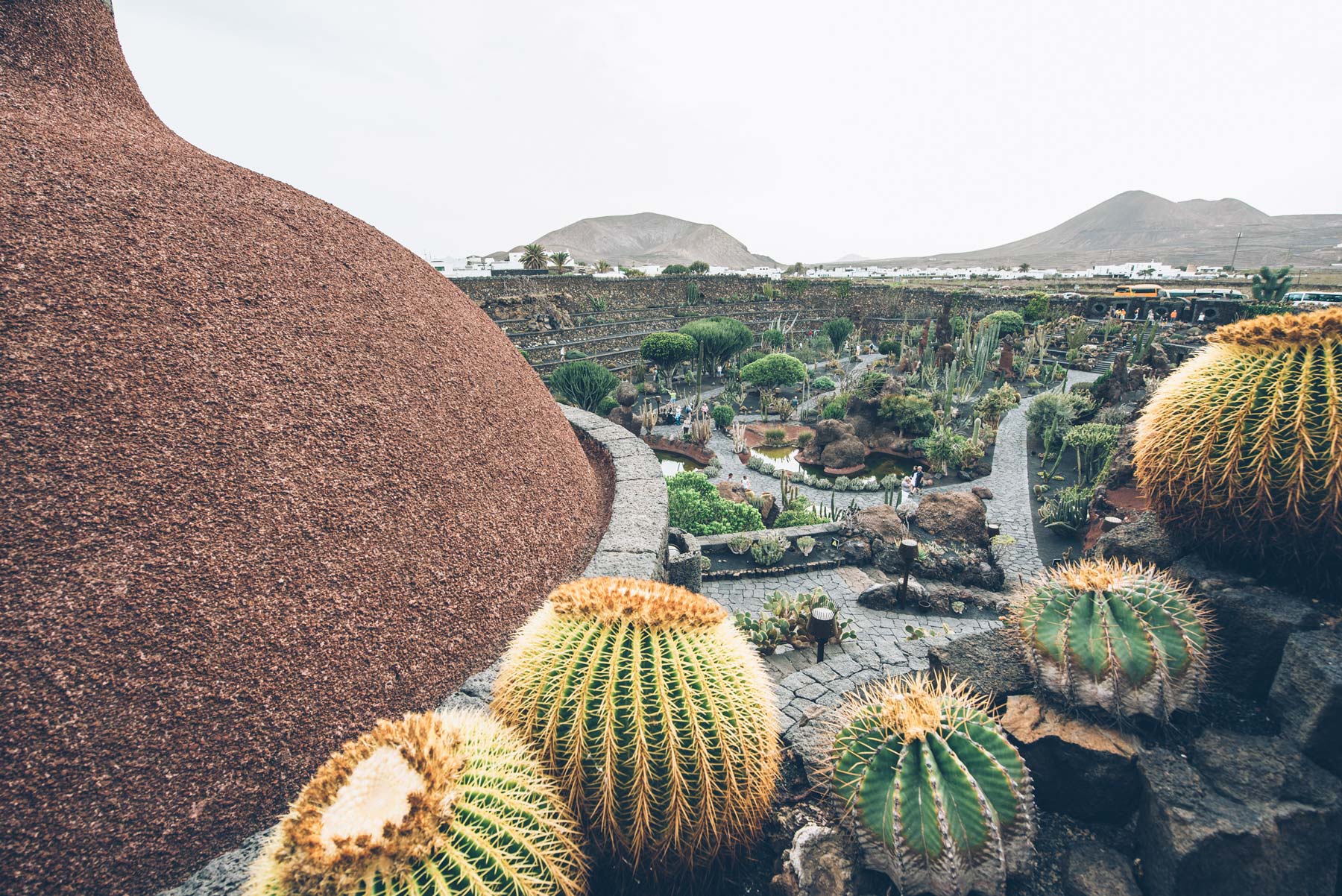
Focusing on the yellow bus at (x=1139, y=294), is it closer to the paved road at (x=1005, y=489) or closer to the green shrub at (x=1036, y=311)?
the green shrub at (x=1036, y=311)

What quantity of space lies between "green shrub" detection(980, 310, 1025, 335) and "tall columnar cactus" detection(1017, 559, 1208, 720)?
2800cm

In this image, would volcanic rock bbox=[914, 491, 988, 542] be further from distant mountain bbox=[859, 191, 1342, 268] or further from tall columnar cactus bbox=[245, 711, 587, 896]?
distant mountain bbox=[859, 191, 1342, 268]

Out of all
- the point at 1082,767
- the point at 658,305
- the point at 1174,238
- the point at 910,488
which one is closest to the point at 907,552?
the point at 1082,767

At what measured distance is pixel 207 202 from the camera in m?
4.22

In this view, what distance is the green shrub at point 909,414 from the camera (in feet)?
54.7

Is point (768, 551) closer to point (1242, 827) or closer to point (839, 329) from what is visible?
point (1242, 827)

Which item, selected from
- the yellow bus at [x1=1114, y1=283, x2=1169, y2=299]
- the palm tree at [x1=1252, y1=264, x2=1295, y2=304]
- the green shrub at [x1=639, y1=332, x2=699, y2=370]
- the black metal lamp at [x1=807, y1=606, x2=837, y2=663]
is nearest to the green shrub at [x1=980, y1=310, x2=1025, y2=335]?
the palm tree at [x1=1252, y1=264, x2=1295, y2=304]

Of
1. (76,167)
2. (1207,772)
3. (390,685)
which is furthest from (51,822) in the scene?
(1207,772)

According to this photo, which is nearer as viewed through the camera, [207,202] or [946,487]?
[207,202]

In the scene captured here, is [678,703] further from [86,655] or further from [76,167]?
[76,167]

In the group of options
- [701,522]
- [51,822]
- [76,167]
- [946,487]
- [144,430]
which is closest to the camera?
[51,822]

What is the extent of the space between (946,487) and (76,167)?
14980mm

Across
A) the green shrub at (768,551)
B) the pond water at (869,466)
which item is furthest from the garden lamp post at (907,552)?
the pond water at (869,466)

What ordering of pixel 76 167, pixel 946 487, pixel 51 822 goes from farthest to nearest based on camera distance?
pixel 946 487 < pixel 76 167 < pixel 51 822
